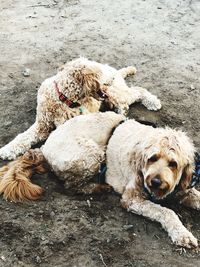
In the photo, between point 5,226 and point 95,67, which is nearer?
point 5,226

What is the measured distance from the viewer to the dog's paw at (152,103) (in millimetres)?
6770

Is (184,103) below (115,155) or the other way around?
below

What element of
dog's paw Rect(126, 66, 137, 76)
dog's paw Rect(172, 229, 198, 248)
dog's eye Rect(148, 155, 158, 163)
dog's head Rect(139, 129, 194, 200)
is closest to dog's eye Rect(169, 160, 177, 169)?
dog's head Rect(139, 129, 194, 200)

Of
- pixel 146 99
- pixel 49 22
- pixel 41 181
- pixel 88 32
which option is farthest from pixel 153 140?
pixel 49 22

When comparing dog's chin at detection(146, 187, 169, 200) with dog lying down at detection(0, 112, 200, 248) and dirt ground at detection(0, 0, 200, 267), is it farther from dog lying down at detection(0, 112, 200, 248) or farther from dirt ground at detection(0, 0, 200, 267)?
dirt ground at detection(0, 0, 200, 267)

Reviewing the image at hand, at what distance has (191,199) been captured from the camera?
198 inches

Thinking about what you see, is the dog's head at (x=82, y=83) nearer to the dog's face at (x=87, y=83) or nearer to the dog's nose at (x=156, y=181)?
the dog's face at (x=87, y=83)

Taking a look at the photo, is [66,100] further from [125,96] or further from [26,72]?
[26,72]

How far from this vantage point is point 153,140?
4578mm

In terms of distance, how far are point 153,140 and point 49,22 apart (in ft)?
16.5

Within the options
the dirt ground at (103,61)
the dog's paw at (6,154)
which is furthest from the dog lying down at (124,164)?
the dog's paw at (6,154)

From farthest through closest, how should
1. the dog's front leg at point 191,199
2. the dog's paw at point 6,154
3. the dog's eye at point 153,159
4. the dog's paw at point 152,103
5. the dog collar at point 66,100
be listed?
1. the dog's paw at point 152,103
2. the dog collar at point 66,100
3. the dog's paw at point 6,154
4. the dog's front leg at point 191,199
5. the dog's eye at point 153,159

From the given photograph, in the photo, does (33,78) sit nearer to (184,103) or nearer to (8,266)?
(184,103)

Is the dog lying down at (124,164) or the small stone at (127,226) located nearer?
the dog lying down at (124,164)
